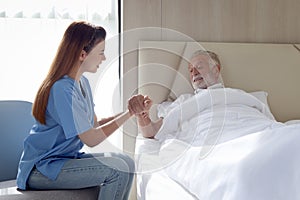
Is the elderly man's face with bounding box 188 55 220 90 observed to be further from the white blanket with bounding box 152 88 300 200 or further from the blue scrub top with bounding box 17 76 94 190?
the blue scrub top with bounding box 17 76 94 190

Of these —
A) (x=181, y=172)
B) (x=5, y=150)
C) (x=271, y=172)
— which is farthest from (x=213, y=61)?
(x=271, y=172)

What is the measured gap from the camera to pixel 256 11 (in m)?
2.68

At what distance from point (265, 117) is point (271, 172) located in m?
1.09

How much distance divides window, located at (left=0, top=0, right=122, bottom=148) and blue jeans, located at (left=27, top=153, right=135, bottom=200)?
0.86 meters

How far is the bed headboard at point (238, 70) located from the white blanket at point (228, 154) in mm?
312

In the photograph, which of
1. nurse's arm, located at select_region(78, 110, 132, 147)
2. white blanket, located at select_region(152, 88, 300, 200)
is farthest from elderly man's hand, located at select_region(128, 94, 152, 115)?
white blanket, located at select_region(152, 88, 300, 200)

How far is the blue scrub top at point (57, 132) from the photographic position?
147 centimetres

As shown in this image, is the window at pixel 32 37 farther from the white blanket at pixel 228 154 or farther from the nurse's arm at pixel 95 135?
the nurse's arm at pixel 95 135

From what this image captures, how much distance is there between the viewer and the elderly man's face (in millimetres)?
2285

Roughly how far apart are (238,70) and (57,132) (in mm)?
1346

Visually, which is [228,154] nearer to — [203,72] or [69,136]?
[69,136]

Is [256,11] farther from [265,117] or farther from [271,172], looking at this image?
[271,172]

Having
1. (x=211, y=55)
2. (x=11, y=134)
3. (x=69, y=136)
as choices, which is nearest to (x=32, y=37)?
(x=11, y=134)

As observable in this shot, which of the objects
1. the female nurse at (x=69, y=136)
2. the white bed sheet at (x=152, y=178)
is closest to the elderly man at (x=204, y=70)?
the white bed sheet at (x=152, y=178)
